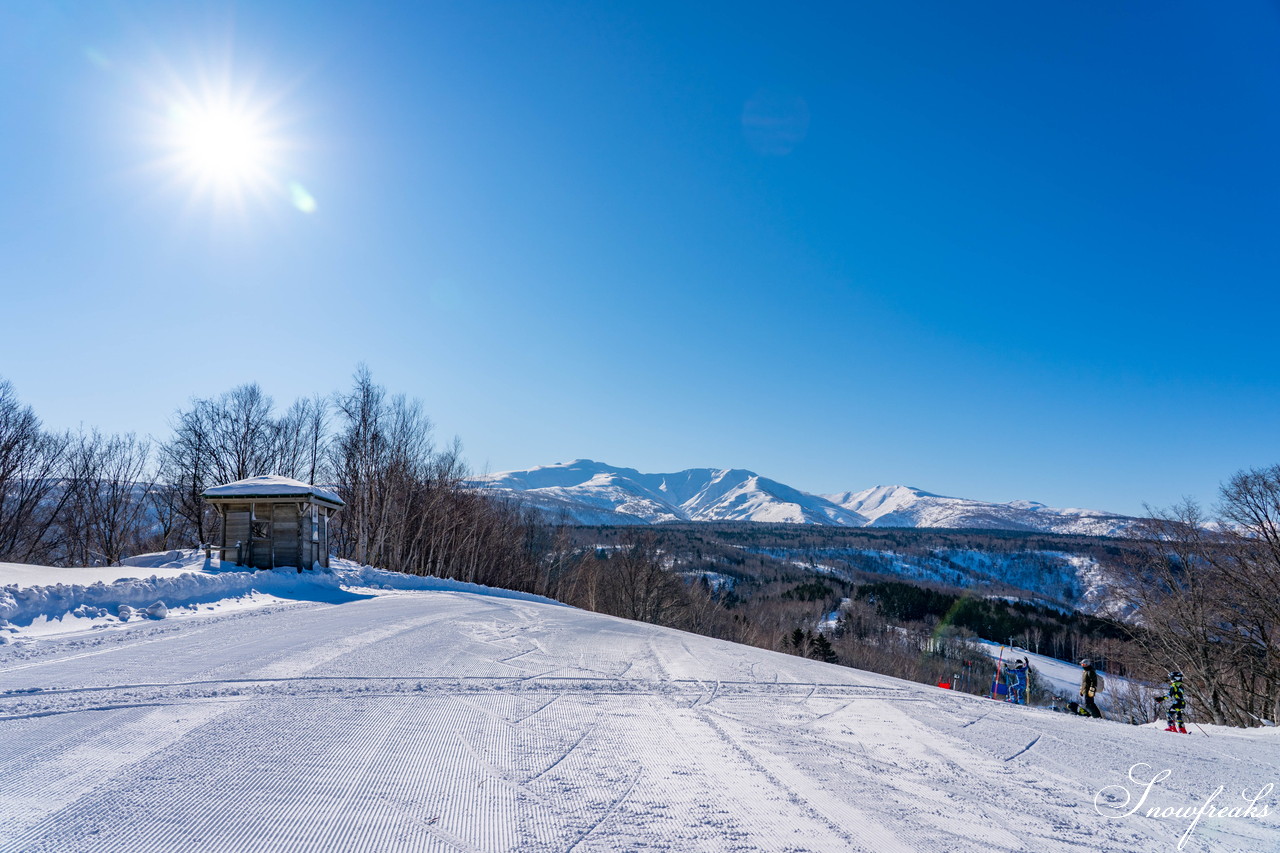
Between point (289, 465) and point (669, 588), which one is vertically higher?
point (289, 465)

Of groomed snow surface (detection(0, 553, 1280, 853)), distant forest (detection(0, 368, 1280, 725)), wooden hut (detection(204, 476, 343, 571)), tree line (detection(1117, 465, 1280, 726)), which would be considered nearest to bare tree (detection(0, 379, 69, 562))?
distant forest (detection(0, 368, 1280, 725))

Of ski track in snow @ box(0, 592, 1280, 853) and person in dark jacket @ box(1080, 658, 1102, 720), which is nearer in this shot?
ski track in snow @ box(0, 592, 1280, 853)

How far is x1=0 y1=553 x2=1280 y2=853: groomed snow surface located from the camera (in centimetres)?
277

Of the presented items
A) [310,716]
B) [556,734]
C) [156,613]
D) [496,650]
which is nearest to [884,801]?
[556,734]

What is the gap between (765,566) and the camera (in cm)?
16475

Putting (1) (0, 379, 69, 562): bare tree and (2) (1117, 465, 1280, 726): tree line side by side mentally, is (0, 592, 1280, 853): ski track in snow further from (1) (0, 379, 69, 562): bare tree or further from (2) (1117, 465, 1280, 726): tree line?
(1) (0, 379, 69, 562): bare tree

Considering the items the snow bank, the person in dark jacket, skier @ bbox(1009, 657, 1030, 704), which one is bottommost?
skier @ bbox(1009, 657, 1030, 704)

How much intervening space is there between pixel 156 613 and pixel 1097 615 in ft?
109

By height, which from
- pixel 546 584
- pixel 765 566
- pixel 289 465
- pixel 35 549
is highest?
pixel 289 465

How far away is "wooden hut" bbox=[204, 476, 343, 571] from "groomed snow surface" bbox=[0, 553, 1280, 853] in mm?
9560

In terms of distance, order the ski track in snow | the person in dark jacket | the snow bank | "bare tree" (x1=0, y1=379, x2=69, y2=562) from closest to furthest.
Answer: the ski track in snow → the snow bank → the person in dark jacket → "bare tree" (x1=0, y1=379, x2=69, y2=562)

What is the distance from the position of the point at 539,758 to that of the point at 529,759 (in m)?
0.07

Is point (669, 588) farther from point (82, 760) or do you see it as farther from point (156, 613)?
point (82, 760)

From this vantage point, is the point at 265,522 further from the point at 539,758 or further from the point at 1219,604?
the point at 1219,604
